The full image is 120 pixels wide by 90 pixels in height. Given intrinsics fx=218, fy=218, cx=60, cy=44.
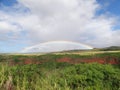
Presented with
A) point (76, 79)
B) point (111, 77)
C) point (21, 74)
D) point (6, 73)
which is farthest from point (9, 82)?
point (111, 77)

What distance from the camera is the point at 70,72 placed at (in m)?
11.5

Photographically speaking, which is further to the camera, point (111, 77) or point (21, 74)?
point (111, 77)

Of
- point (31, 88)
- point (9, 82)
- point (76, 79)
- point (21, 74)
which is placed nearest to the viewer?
point (9, 82)

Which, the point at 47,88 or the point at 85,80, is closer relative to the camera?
the point at 47,88

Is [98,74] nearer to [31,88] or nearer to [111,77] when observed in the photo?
[111,77]

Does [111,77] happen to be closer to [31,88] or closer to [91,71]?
[91,71]

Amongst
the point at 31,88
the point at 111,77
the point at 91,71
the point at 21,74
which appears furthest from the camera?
the point at 91,71

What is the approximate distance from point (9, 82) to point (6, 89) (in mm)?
171

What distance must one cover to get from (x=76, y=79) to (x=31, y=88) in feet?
13.9

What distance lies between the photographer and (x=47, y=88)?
16.2 feet

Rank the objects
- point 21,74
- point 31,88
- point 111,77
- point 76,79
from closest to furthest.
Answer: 1. point 31,88
2. point 21,74
3. point 76,79
4. point 111,77

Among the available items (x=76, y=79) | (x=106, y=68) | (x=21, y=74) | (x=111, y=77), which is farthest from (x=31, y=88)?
(x=106, y=68)

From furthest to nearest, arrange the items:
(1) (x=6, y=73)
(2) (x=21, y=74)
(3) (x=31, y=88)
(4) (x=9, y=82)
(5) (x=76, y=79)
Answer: (5) (x=76, y=79), (2) (x=21, y=74), (1) (x=6, y=73), (3) (x=31, y=88), (4) (x=9, y=82)

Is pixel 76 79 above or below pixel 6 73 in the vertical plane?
below
